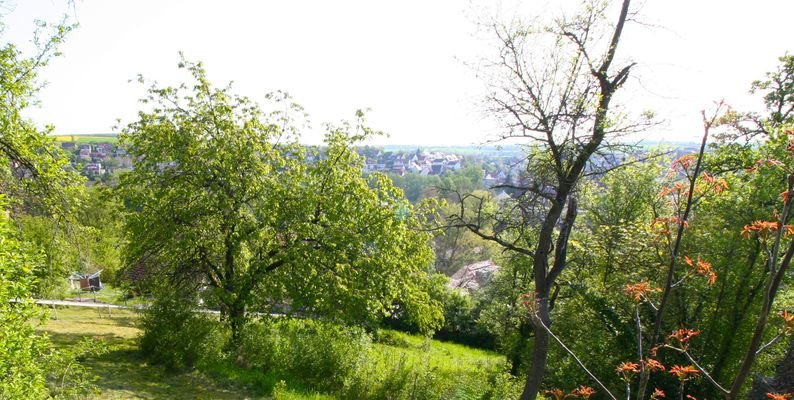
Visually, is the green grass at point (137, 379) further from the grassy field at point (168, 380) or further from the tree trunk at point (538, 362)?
the tree trunk at point (538, 362)

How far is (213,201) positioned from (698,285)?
10149mm

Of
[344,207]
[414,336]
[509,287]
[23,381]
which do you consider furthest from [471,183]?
[23,381]

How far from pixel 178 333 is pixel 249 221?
2889 millimetres

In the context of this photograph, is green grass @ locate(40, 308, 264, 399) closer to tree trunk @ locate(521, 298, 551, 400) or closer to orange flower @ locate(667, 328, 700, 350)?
tree trunk @ locate(521, 298, 551, 400)

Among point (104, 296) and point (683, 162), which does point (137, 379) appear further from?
point (104, 296)

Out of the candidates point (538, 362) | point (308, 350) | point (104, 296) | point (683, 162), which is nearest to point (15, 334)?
point (683, 162)

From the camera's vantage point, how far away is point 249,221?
11.1 meters

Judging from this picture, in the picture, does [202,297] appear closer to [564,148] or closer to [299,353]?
[299,353]

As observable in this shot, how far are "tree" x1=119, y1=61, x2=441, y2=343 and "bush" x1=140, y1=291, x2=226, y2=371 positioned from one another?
741 millimetres

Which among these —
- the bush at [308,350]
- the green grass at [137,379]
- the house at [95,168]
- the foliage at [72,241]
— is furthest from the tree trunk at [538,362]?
the house at [95,168]

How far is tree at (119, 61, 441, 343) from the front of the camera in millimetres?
10969

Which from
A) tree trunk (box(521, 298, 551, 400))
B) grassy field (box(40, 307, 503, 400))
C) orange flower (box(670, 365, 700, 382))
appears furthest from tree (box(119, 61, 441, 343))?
orange flower (box(670, 365, 700, 382))

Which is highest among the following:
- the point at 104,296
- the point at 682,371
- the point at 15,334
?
the point at 682,371

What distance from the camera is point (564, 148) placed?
698 cm
